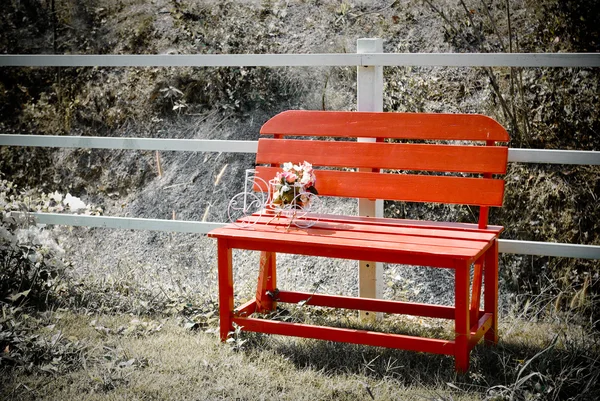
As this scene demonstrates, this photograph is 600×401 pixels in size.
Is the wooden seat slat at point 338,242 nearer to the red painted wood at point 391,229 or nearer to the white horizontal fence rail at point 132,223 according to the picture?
the red painted wood at point 391,229

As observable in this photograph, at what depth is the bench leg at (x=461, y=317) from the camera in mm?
3096

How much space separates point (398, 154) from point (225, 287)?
1.01 m

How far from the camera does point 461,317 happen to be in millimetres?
3143

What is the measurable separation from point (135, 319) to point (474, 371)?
66.9 inches

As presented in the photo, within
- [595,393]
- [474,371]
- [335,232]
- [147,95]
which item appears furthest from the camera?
[147,95]

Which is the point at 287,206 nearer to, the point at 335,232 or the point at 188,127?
the point at 335,232

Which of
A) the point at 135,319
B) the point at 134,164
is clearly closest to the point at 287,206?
the point at 135,319

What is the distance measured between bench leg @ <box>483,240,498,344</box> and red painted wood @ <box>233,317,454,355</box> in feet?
1.46

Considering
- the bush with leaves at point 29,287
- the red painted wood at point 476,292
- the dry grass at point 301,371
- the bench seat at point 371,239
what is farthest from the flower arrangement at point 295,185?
the bush with leaves at point 29,287

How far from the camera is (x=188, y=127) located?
6727 mm

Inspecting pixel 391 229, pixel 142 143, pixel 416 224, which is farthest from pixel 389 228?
pixel 142 143

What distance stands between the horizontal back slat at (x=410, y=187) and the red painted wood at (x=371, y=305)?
50cm

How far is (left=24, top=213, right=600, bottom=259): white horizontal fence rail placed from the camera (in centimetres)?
362

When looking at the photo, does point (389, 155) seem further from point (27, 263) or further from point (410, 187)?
point (27, 263)
